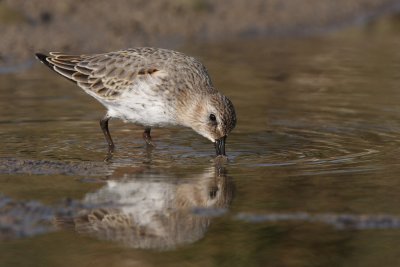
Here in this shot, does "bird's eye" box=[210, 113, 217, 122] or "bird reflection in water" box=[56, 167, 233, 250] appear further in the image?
"bird's eye" box=[210, 113, 217, 122]

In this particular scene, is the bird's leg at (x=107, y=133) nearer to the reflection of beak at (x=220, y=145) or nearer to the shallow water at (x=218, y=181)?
the shallow water at (x=218, y=181)

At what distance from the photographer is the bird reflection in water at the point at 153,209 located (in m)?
7.44

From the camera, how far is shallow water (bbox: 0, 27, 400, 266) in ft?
23.7

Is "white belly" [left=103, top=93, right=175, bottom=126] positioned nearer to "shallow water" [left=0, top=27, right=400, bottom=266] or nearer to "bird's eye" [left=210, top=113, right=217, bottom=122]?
"shallow water" [left=0, top=27, right=400, bottom=266]

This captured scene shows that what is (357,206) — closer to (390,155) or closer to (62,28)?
(390,155)

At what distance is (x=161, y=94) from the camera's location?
1071 centimetres

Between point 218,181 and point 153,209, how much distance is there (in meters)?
1.22

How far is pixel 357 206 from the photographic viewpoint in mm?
8180

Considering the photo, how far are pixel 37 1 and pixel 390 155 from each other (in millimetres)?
9305

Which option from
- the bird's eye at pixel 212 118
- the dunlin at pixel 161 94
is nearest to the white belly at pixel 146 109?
the dunlin at pixel 161 94

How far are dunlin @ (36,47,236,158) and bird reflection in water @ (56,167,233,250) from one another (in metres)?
1.23

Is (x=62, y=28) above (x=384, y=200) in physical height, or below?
above

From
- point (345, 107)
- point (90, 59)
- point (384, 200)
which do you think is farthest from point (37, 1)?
point (384, 200)

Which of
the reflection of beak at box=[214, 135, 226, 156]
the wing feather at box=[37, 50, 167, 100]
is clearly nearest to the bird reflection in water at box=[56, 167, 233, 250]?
the reflection of beak at box=[214, 135, 226, 156]
